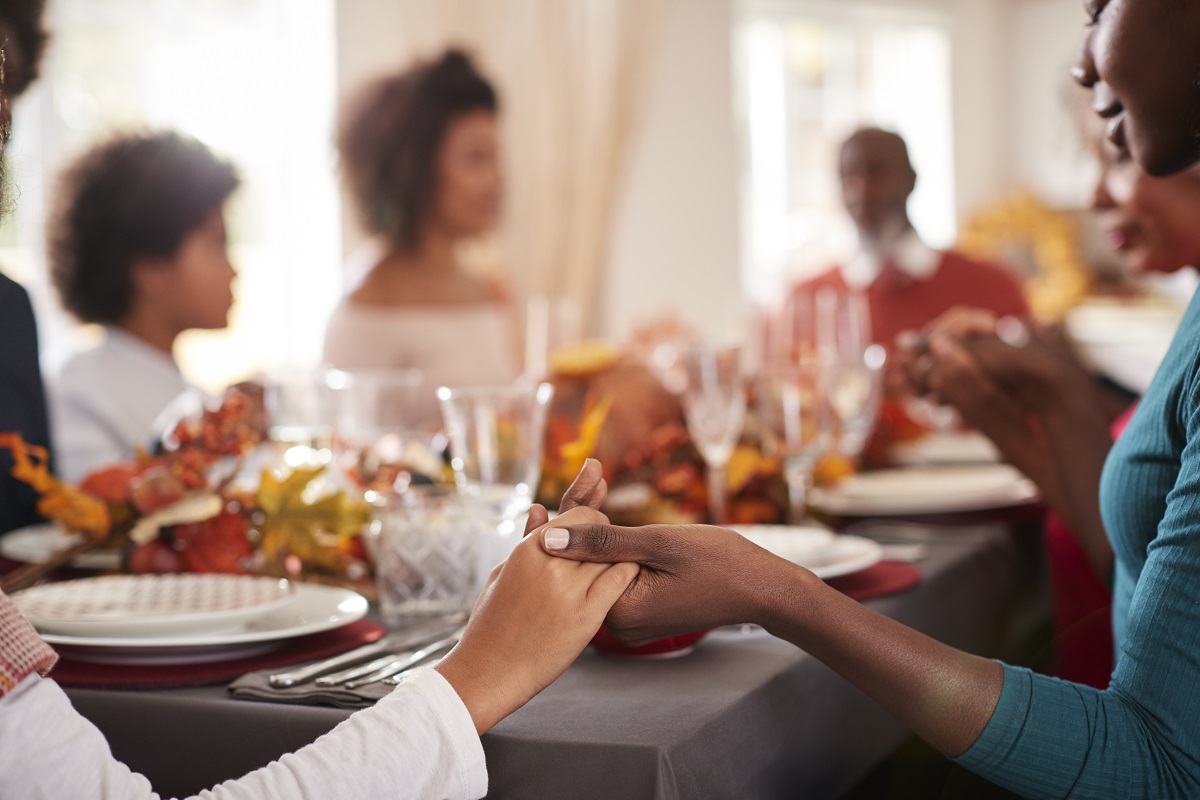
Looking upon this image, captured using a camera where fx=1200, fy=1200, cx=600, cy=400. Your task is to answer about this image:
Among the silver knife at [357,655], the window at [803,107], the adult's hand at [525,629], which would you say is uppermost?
the window at [803,107]

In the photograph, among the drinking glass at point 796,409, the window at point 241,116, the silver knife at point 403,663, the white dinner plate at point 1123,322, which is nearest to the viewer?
the silver knife at point 403,663

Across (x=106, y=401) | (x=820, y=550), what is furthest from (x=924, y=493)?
(x=106, y=401)

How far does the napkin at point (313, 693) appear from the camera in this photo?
792 millimetres

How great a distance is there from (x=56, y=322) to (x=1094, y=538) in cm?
313

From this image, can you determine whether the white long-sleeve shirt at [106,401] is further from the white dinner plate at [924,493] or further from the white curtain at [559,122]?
the white curtain at [559,122]

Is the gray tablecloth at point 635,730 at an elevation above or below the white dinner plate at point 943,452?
above

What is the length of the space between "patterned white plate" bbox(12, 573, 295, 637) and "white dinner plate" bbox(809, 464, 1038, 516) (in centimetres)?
72

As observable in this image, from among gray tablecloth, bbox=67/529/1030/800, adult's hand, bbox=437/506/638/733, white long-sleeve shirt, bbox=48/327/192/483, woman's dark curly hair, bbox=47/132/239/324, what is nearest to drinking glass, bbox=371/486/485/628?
gray tablecloth, bbox=67/529/1030/800

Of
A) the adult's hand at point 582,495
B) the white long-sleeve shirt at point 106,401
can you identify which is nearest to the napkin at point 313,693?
the adult's hand at point 582,495

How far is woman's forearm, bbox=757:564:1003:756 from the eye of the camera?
0.78 meters

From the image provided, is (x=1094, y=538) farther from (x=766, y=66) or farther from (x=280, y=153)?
(x=766, y=66)

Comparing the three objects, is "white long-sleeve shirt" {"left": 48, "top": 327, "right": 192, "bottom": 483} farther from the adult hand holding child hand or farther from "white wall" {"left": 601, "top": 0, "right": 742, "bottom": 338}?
"white wall" {"left": 601, "top": 0, "right": 742, "bottom": 338}

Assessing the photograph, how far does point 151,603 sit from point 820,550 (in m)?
0.59

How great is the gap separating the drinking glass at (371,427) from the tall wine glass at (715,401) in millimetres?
301
